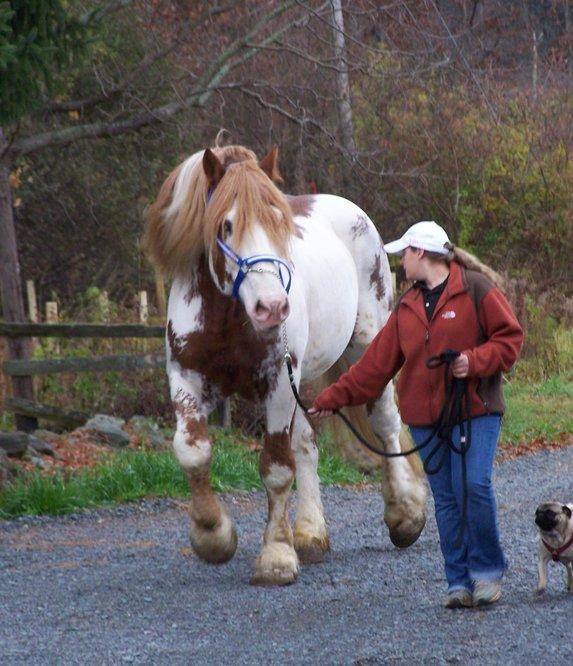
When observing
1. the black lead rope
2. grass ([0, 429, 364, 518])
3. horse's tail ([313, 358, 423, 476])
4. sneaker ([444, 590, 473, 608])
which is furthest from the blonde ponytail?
grass ([0, 429, 364, 518])

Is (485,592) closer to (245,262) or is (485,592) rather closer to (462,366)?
(462,366)

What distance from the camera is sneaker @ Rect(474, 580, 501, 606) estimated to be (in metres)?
5.25

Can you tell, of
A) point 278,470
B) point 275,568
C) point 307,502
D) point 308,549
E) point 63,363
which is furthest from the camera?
point 63,363

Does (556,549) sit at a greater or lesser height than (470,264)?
lesser

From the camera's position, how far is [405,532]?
7.10 m

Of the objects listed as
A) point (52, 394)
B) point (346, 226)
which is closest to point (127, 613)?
point (346, 226)

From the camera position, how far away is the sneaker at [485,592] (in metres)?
5.25

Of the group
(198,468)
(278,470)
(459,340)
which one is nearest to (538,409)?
(278,470)

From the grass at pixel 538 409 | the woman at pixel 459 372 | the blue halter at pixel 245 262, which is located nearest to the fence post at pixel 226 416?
the grass at pixel 538 409

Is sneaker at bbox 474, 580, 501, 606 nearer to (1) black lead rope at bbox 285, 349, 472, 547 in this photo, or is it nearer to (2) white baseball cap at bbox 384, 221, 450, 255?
(1) black lead rope at bbox 285, 349, 472, 547

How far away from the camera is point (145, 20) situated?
1622cm

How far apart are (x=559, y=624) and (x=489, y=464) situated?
0.71 meters

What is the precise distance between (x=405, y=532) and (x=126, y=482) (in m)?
2.75

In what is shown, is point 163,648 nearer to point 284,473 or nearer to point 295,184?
point 284,473
